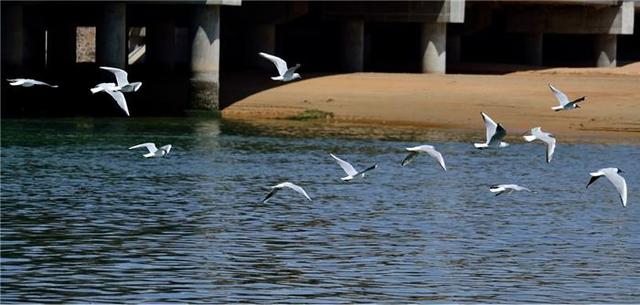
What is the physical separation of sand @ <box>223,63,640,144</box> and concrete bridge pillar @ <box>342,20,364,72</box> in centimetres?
300

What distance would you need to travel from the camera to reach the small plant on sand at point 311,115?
50281 mm

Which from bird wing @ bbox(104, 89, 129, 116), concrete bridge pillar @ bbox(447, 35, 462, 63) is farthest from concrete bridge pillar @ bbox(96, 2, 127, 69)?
bird wing @ bbox(104, 89, 129, 116)

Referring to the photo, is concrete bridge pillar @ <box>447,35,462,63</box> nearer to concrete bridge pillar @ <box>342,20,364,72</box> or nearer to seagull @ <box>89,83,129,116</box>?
concrete bridge pillar @ <box>342,20,364,72</box>

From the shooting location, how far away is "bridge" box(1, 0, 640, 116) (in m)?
52.2

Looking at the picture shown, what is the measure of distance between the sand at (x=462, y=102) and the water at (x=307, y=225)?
5.17 meters

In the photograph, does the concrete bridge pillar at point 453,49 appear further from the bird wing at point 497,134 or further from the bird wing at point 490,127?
the bird wing at point 497,134

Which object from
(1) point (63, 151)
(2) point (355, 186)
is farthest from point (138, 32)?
(2) point (355, 186)

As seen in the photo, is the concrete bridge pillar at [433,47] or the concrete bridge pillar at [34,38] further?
the concrete bridge pillar at [34,38]

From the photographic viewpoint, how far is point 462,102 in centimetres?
5097

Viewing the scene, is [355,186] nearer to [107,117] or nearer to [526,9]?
[107,117]

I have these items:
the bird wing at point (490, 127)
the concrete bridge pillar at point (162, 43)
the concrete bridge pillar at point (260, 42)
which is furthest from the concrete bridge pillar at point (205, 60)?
the bird wing at point (490, 127)

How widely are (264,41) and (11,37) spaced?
10750 millimetres

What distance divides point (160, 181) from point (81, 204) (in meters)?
4.37

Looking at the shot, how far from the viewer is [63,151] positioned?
39.3 meters
